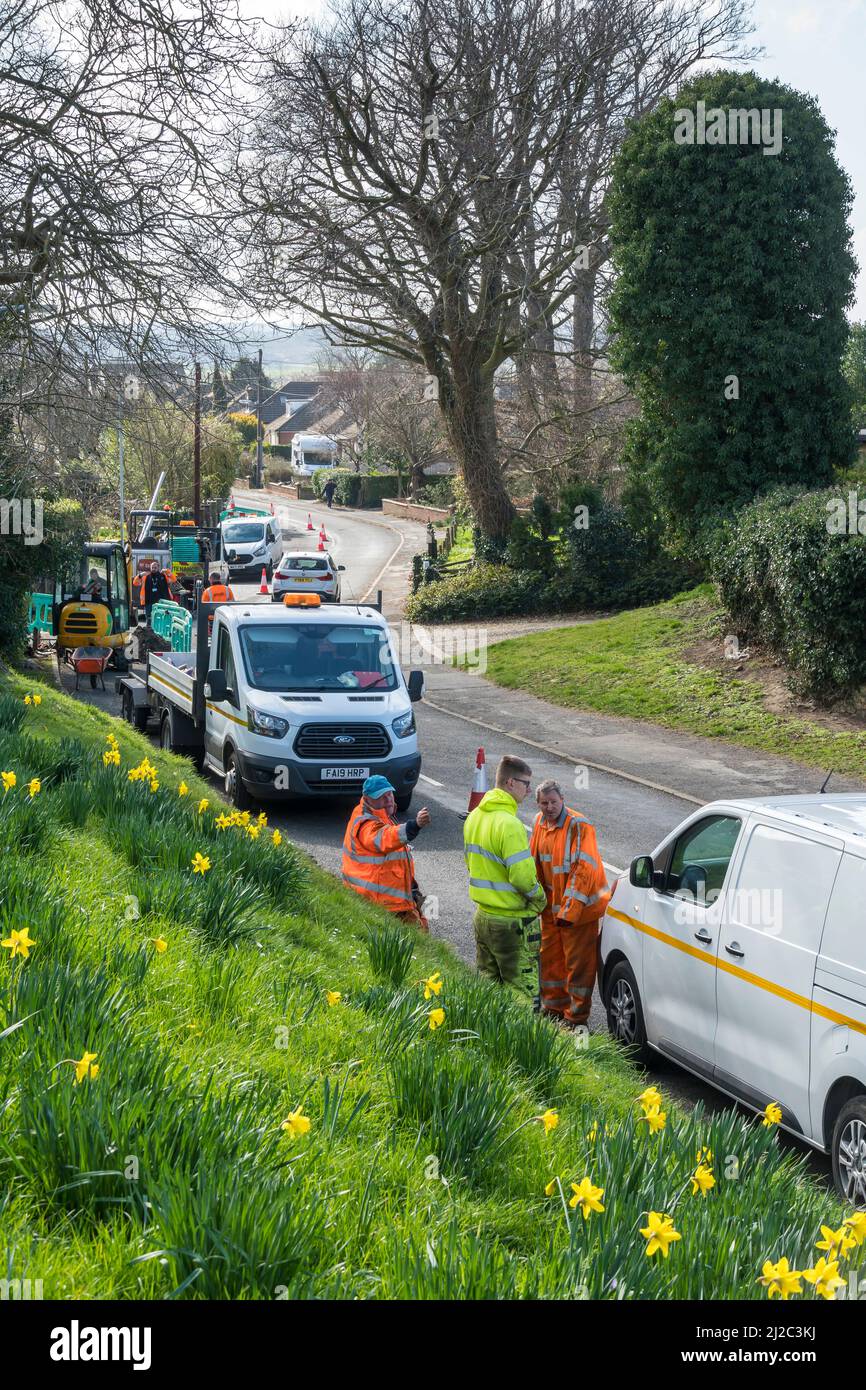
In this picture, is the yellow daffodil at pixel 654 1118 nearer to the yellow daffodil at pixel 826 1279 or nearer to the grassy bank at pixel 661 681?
the yellow daffodil at pixel 826 1279

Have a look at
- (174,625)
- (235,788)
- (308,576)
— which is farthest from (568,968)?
(308,576)

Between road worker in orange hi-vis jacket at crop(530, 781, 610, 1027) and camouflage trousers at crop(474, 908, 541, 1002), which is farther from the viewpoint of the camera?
road worker in orange hi-vis jacket at crop(530, 781, 610, 1027)

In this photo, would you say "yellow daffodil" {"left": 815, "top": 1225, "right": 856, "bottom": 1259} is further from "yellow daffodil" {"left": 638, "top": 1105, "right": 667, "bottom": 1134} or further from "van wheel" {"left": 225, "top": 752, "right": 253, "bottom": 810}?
"van wheel" {"left": 225, "top": 752, "right": 253, "bottom": 810}

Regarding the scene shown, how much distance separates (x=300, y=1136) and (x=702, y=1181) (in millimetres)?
1120

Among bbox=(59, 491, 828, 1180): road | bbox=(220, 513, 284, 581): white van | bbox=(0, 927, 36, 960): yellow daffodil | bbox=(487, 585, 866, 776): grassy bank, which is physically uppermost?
bbox=(220, 513, 284, 581): white van

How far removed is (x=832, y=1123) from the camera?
20.4 ft

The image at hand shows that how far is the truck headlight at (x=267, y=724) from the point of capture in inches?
583

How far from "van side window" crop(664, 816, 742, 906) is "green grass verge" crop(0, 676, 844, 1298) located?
1.26 metres

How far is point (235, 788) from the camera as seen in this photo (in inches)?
598

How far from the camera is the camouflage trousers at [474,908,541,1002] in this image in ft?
27.7

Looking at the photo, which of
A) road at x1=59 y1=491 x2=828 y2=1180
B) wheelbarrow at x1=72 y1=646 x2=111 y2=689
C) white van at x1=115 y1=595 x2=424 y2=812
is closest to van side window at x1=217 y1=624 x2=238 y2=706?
white van at x1=115 y1=595 x2=424 y2=812

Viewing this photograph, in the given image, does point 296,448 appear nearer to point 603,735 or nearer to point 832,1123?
point 603,735

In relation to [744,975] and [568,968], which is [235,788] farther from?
[744,975]
